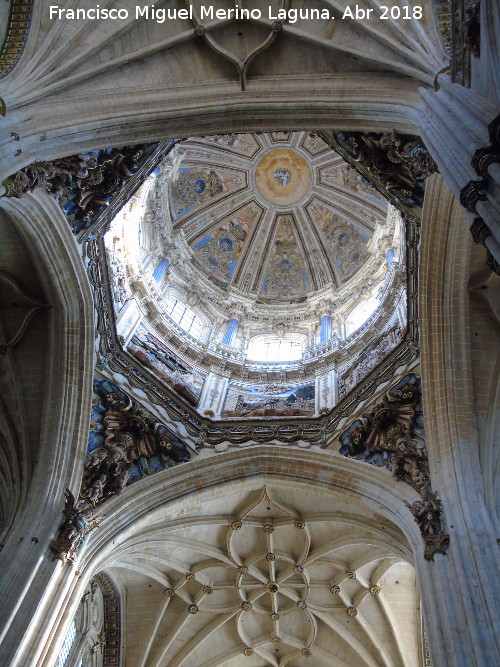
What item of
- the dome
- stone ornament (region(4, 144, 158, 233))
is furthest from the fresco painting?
stone ornament (region(4, 144, 158, 233))

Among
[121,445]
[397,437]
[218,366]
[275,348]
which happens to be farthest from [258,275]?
[397,437]

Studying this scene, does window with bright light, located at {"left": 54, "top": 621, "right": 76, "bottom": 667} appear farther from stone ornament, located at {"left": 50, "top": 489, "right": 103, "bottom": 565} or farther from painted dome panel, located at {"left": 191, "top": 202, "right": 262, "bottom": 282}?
painted dome panel, located at {"left": 191, "top": 202, "right": 262, "bottom": 282}

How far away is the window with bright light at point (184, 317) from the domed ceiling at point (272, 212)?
9.12 feet

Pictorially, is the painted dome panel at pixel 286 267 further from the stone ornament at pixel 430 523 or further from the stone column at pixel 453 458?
the stone ornament at pixel 430 523

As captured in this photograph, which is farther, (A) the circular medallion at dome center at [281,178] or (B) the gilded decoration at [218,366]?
(A) the circular medallion at dome center at [281,178]

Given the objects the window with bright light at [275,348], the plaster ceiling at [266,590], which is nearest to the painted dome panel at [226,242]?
the window with bright light at [275,348]

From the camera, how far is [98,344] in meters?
12.6

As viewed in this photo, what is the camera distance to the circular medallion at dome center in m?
24.1

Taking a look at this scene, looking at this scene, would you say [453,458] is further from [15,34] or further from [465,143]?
[15,34]

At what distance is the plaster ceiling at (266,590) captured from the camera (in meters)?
13.6

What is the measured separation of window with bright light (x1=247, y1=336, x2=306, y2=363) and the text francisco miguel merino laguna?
9.65 meters

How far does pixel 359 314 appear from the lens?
18.0 m

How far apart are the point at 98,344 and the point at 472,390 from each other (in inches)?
303

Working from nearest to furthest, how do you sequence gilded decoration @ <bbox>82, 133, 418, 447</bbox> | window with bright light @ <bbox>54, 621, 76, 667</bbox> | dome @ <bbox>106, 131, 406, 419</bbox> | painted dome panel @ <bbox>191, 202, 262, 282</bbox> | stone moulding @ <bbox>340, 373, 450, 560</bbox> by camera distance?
stone moulding @ <bbox>340, 373, 450, 560</bbox>, window with bright light @ <bbox>54, 621, 76, 667</bbox>, gilded decoration @ <bbox>82, 133, 418, 447</bbox>, dome @ <bbox>106, 131, 406, 419</bbox>, painted dome panel @ <bbox>191, 202, 262, 282</bbox>
